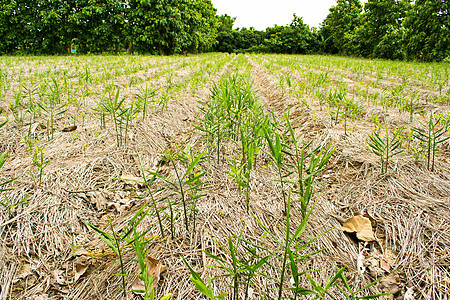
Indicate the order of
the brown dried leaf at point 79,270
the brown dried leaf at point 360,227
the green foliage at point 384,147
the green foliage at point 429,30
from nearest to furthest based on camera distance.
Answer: the brown dried leaf at point 79,270
the brown dried leaf at point 360,227
the green foliage at point 384,147
the green foliage at point 429,30

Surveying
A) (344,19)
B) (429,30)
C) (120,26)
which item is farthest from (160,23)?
(344,19)

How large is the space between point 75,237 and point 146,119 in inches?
71.3

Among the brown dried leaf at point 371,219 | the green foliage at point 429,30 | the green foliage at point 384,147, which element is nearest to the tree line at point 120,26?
the green foliage at point 429,30

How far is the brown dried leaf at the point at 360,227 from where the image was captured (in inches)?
49.7

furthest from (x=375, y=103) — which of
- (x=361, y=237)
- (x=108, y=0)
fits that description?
(x=108, y=0)

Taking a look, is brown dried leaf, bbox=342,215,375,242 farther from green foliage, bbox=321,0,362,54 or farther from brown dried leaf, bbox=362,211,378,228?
green foliage, bbox=321,0,362,54

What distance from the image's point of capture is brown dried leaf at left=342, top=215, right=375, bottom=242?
1262 millimetres

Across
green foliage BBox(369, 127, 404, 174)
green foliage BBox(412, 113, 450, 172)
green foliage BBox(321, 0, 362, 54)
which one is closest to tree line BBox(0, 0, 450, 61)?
green foliage BBox(321, 0, 362, 54)

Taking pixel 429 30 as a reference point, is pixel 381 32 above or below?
above

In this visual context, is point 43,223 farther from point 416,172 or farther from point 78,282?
point 416,172

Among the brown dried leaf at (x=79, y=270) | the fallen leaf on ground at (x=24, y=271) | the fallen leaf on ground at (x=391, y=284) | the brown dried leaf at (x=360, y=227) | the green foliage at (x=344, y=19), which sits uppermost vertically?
the green foliage at (x=344, y=19)

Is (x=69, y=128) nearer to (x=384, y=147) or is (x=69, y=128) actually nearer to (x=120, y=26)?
(x=384, y=147)

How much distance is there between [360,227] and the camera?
1326 millimetres

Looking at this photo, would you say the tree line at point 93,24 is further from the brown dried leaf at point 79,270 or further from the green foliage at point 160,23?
the brown dried leaf at point 79,270
